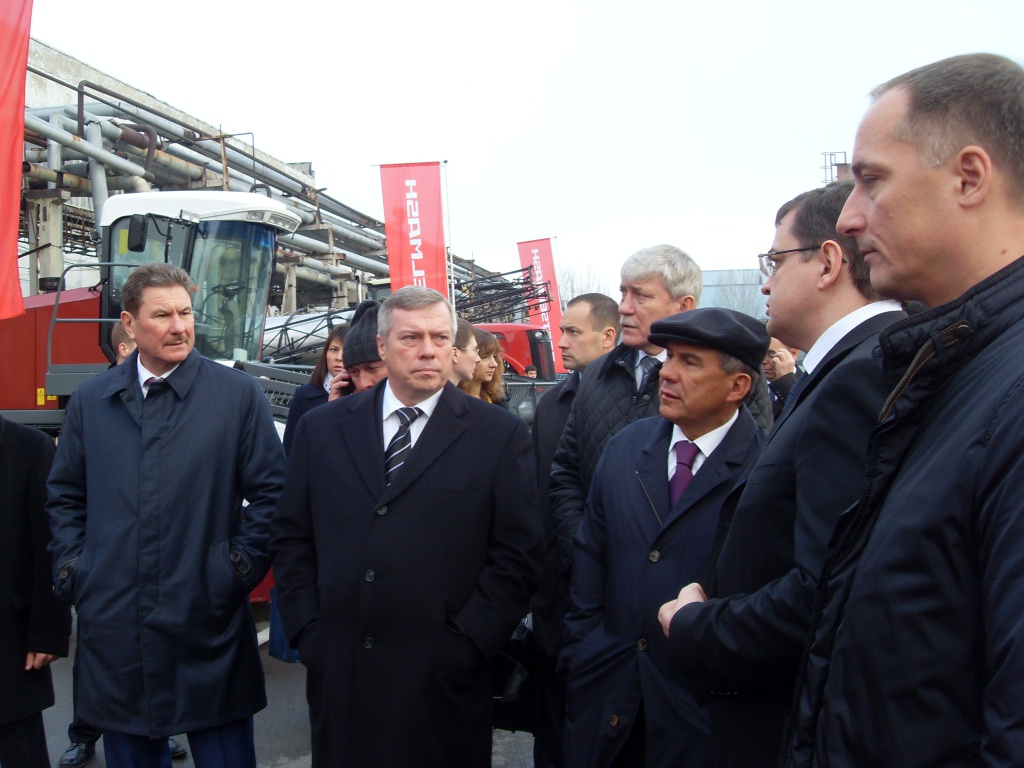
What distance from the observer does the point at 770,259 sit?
85.2 inches

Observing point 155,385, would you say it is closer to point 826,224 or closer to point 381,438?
point 381,438

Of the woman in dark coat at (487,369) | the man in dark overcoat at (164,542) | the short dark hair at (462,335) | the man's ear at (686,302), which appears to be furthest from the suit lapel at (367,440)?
the woman in dark coat at (487,369)

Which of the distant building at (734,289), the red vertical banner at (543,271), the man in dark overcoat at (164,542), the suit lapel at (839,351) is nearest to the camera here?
the suit lapel at (839,351)

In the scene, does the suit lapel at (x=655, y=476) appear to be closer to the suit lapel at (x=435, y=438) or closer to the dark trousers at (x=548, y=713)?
the suit lapel at (x=435, y=438)

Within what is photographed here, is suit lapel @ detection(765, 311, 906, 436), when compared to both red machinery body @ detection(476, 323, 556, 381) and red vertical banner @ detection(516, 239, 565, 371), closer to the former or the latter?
red machinery body @ detection(476, 323, 556, 381)

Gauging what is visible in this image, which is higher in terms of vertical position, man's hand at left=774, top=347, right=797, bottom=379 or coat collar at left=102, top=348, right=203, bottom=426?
coat collar at left=102, top=348, right=203, bottom=426

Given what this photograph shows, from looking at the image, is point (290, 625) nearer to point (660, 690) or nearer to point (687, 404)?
point (660, 690)

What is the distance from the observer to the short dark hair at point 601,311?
492cm

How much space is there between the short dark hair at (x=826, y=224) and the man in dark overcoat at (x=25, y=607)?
3.11m

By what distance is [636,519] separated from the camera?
2.64 metres

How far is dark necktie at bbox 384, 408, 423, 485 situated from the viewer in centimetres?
296

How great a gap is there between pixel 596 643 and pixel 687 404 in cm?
81

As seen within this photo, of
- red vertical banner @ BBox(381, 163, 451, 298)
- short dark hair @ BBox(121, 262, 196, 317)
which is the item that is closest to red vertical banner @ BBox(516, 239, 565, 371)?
red vertical banner @ BBox(381, 163, 451, 298)

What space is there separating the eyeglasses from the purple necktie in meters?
0.67
